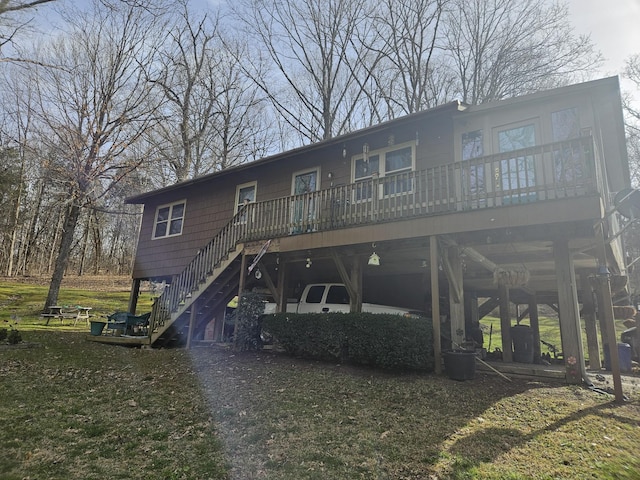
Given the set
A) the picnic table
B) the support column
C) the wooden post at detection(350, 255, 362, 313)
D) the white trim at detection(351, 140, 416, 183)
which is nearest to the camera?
the support column

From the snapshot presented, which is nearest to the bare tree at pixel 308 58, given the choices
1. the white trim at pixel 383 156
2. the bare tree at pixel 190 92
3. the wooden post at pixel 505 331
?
the bare tree at pixel 190 92

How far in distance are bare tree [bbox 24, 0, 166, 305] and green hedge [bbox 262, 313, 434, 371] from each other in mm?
13781

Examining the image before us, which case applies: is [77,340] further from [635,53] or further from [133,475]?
[635,53]

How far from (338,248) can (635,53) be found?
77.0 feet

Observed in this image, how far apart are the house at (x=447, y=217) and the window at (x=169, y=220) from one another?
6.34 ft

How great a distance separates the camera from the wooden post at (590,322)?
35.0 ft

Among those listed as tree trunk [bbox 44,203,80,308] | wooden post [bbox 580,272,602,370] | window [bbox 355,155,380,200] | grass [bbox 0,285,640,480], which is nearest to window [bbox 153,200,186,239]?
tree trunk [bbox 44,203,80,308]

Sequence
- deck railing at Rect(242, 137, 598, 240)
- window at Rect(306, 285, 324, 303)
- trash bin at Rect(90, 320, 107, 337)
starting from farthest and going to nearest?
trash bin at Rect(90, 320, 107, 337) < window at Rect(306, 285, 324, 303) < deck railing at Rect(242, 137, 598, 240)

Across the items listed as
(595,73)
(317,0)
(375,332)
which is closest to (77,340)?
(375,332)

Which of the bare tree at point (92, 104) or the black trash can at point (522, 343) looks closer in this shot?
the black trash can at point (522, 343)

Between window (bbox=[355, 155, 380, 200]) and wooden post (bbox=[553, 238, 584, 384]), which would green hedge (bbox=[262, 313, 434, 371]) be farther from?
window (bbox=[355, 155, 380, 200])

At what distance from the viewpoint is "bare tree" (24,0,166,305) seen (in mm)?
17453

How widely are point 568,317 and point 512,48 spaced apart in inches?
626

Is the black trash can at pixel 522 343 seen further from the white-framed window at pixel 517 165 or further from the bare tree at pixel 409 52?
the bare tree at pixel 409 52
